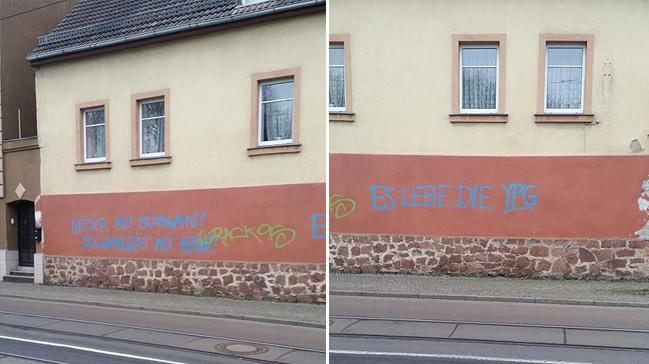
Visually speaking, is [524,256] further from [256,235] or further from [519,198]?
[256,235]

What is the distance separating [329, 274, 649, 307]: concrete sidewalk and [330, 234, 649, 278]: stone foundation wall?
1.3 inches

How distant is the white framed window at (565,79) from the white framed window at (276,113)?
141 centimetres

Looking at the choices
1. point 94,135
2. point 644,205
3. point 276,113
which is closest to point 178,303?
point 94,135

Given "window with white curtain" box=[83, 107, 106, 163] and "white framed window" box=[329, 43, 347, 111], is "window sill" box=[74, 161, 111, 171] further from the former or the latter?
"white framed window" box=[329, 43, 347, 111]

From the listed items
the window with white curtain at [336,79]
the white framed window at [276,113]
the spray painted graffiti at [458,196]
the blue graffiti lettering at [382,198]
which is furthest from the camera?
the white framed window at [276,113]

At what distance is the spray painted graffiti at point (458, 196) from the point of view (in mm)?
1554

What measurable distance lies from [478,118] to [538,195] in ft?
1.06

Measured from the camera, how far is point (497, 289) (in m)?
1.66

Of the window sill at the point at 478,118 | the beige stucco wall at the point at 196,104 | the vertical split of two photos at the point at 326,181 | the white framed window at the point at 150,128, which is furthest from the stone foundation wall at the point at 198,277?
the window sill at the point at 478,118

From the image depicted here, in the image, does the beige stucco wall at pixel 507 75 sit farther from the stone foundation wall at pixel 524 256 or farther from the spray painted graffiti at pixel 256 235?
the spray painted graffiti at pixel 256 235

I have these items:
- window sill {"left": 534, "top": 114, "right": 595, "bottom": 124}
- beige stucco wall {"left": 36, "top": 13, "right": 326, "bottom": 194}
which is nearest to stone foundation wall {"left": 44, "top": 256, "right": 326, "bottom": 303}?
beige stucco wall {"left": 36, "top": 13, "right": 326, "bottom": 194}

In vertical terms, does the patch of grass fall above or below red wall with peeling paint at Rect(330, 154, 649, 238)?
below

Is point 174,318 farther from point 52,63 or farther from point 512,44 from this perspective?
point 512,44

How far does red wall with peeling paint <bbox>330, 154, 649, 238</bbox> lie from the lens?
1.59 meters
